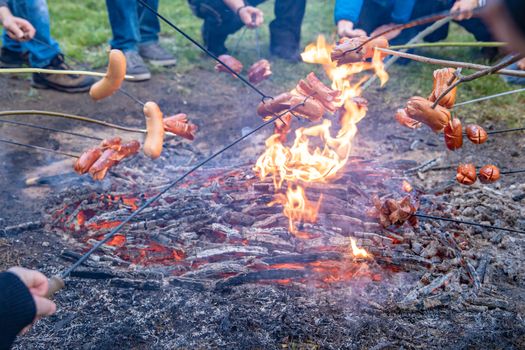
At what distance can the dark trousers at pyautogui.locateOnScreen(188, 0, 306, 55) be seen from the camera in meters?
6.66

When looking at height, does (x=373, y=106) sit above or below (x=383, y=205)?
below

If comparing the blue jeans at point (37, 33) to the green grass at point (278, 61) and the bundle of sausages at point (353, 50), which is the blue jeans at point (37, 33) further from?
the bundle of sausages at point (353, 50)

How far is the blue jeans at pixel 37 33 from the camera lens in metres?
5.00

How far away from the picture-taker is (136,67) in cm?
580

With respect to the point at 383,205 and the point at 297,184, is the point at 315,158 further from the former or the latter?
the point at 383,205

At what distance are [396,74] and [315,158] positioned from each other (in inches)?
126

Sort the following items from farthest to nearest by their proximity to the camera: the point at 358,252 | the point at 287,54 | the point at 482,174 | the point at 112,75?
the point at 287,54
the point at 482,174
the point at 358,252
the point at 112,75

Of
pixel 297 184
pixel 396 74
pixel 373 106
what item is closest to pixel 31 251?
pixel 297 184

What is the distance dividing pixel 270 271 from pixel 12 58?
15.5 ft

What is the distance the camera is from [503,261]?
2.93 m

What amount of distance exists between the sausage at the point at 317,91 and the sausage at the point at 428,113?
2.29 feet

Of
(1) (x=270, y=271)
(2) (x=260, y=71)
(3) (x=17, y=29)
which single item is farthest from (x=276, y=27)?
(1) (x=270, y=271)

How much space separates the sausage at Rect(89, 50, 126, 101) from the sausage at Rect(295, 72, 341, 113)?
3.95ft

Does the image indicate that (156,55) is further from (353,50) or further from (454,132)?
(454,132)
